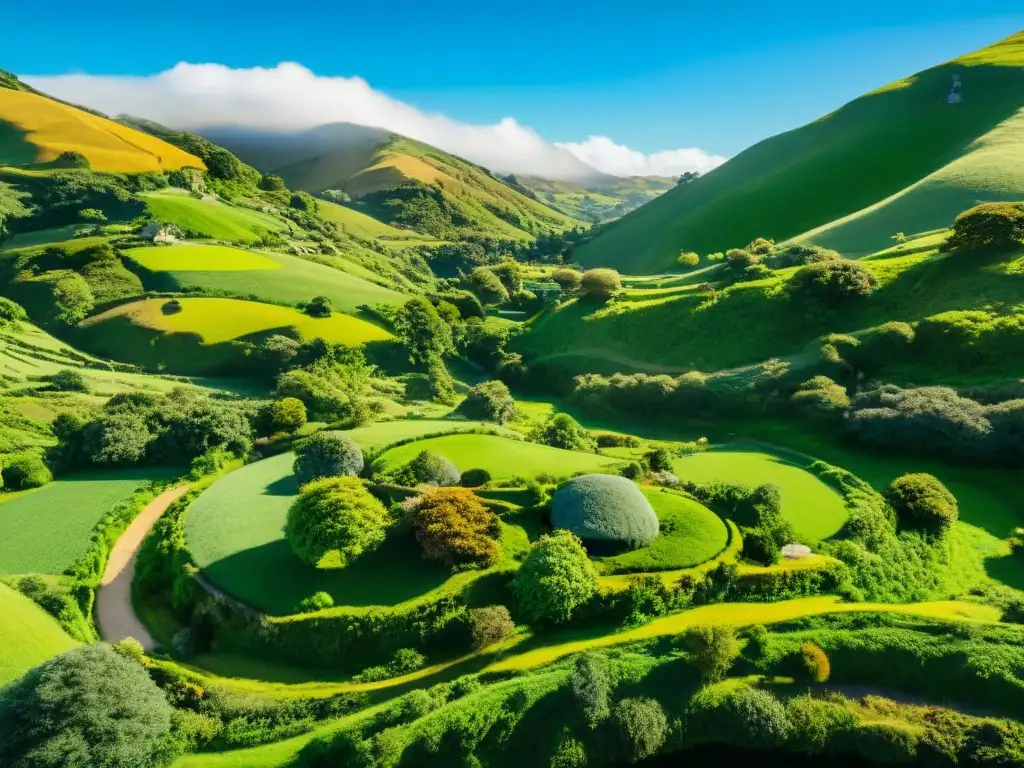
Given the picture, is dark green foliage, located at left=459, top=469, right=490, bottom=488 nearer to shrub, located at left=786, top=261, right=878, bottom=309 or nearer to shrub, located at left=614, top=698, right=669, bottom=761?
shrub, located at left=614, top=698, right=669, bottom=761

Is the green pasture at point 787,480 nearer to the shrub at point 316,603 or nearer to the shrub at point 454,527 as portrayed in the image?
the shrub at point 454,527

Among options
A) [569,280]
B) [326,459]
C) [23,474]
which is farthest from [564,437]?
[569,280]

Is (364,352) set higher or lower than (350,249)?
lower

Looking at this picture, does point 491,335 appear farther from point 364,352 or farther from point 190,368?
point 190,368

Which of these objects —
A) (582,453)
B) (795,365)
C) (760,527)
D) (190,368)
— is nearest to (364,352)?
(190,368)

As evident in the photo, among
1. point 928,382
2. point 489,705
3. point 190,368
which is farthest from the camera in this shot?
point 190,368

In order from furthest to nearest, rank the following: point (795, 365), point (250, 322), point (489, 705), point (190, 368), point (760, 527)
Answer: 1. point (250, 322)
2. point (190, 368)
3. point (795, 365)
4. point (760, 527)
5. point (489, 705)

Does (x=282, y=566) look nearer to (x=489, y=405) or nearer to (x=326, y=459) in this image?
(x=326, y=459)
